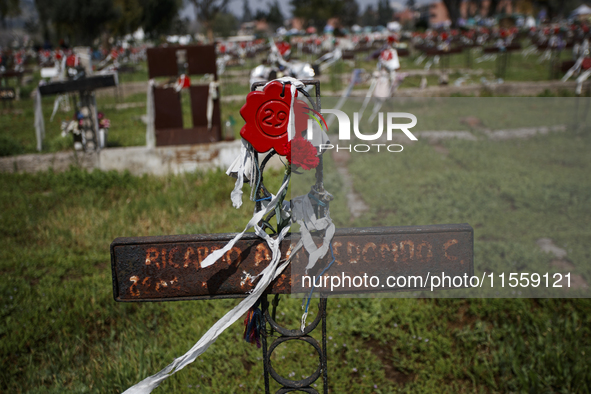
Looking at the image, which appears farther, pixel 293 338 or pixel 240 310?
pixel 293 338

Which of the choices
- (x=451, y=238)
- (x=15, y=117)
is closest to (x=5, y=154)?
(x=15, y=117)

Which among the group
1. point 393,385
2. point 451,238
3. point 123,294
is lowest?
point 393,385

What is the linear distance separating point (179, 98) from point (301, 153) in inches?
240

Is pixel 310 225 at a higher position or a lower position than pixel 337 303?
higher

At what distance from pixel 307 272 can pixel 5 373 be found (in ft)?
7.41

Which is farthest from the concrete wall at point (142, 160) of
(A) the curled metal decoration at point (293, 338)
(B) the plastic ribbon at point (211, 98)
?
(A) the curled metal decoration at point (293, 338)

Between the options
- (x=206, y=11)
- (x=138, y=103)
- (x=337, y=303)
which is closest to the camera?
(x=337, y=303)

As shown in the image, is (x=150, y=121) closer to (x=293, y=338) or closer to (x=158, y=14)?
(x=293, y=338)

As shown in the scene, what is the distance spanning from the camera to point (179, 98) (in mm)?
6969

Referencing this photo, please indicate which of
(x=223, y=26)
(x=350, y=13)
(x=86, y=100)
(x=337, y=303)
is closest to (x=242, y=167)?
(x=337, y=303)

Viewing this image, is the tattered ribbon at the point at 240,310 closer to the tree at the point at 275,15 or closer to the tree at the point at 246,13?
the tree at the point at 275,15

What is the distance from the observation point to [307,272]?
53.2 inches

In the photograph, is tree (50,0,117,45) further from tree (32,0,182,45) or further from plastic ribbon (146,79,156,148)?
plastic ribbon (146,79,156,148)

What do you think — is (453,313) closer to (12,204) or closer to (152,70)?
(12,204)
